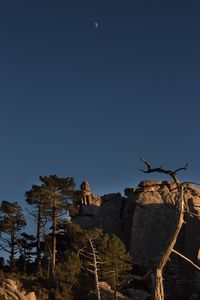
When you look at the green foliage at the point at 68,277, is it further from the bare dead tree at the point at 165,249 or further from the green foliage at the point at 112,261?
the bare dead tree at the point at 165,249

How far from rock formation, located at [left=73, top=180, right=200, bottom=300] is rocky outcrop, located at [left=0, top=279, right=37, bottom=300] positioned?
2575 cm

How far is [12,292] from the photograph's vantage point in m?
38.5

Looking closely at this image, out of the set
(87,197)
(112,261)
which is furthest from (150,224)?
(112,261)

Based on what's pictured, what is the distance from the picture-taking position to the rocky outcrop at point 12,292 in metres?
37.2

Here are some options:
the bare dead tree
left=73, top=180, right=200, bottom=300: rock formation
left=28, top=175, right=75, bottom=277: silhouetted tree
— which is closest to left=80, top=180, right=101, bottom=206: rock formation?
left=73, top=180, right=200, bottom=300: rock formation

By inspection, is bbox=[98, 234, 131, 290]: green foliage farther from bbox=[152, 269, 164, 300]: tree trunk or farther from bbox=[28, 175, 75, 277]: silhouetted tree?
bbox=[152, 269, 164, 300]: tree trunk

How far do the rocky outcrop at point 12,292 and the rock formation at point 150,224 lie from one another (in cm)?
2575

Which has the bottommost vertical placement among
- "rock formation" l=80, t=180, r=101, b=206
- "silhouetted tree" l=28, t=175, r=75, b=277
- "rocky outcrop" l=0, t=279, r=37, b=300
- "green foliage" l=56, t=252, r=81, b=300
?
"rocky outcrop" l=0, t=279, r=37, b=300

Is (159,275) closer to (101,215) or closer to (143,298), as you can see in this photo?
(143,298)

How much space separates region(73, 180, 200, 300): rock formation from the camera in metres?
67.8

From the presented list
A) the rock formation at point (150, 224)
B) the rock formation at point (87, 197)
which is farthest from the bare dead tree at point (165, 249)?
the rock formation at point (87, 197)

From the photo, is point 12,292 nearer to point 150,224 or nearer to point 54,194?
point 54,194

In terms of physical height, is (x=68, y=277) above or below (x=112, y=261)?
below

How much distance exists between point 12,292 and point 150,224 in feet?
127
